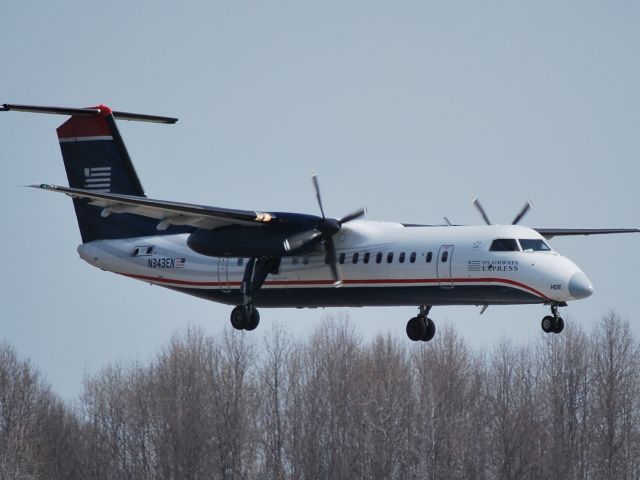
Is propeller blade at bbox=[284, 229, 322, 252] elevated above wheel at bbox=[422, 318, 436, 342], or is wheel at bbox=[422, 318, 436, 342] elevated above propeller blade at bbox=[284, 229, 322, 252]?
propeller blade at bbox=[284, 229, 322, 252]

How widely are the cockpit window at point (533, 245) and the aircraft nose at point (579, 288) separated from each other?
134 cm

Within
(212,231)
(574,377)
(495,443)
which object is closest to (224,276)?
(212,231)

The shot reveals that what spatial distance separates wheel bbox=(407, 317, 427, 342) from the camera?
4109 cm

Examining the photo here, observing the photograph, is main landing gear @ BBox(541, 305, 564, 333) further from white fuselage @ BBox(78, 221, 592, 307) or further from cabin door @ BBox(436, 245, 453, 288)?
cabin door @ BBox(436, 245, 453, 288)

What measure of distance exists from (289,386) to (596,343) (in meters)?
13.1

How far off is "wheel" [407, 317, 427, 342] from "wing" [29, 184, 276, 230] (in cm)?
442

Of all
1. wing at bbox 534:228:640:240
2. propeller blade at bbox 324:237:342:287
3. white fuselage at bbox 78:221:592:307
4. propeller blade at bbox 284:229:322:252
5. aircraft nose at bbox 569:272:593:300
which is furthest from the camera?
wing at bbox 534:228:640:240

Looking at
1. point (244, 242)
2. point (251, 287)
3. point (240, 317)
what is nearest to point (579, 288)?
point (244, 242)

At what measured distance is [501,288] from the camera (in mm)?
38219

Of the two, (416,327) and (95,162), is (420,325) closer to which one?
(416,327)

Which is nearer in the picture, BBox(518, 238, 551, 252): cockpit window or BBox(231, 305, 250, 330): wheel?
BBox(518, 238, 551, 252): cockpit window

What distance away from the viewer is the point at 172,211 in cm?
3941

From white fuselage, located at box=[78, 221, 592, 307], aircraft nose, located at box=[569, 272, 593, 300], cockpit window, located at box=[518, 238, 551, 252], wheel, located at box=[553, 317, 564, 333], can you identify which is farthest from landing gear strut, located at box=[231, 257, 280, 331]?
aircraft nose, located at box=[569, 272, 593, 300]

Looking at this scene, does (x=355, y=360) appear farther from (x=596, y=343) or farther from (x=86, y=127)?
(x=86, y=127)
